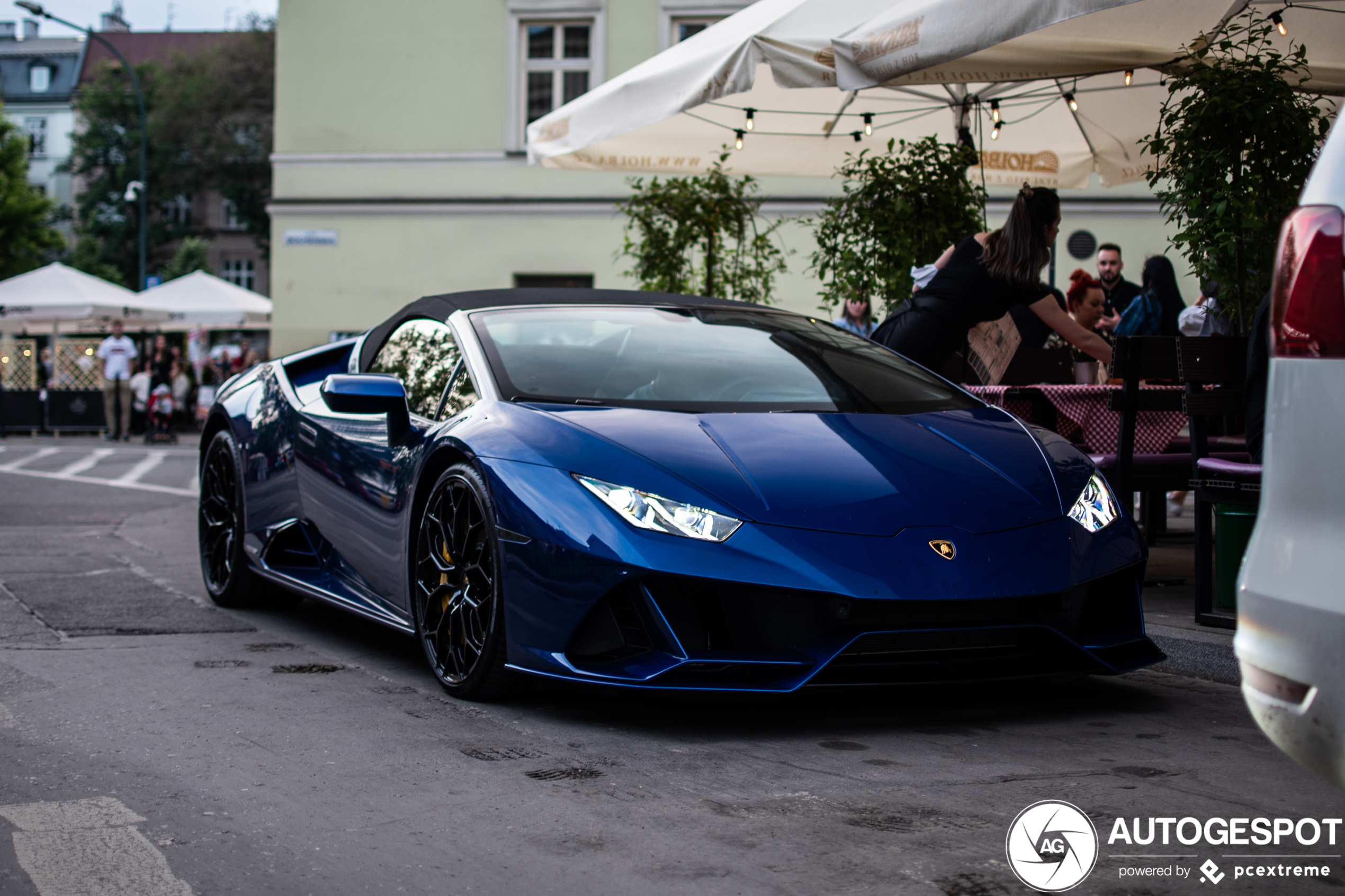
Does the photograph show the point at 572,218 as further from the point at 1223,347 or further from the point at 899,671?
the point at 899,671

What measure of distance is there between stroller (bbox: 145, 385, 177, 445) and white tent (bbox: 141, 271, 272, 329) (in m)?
4.16

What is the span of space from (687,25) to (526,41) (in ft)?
7.97

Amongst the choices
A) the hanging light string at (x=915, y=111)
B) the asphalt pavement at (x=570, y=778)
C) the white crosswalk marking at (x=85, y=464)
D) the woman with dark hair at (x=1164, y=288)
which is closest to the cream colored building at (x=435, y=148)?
the white crosswalk marking at (x=85, y=464)

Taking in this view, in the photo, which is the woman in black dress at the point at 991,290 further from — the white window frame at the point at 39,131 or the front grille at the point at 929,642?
the white window frame at the point at 39,131

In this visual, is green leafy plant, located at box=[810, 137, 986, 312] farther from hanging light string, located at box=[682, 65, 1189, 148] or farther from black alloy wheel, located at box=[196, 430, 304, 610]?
black alloy wheel, located at box=[196, 430, 304, 610]

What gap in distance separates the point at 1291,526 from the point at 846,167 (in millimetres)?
7040

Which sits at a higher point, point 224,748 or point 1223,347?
point 1223,347

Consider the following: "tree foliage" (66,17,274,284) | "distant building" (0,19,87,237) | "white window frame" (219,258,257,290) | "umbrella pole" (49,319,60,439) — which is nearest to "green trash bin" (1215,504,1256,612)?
"umbrella pole" (49,319,60,439)

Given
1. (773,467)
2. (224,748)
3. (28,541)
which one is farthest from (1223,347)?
(28,541)

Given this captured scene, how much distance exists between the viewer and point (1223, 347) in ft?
17.0

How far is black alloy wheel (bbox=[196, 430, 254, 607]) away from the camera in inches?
241

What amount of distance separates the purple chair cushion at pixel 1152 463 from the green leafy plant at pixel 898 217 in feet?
7.91

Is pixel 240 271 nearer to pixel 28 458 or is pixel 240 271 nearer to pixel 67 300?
pixel 67 300

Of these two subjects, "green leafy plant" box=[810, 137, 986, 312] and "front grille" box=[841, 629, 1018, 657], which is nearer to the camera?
A: "front grille" box=[841, 629, 1018, 657]
